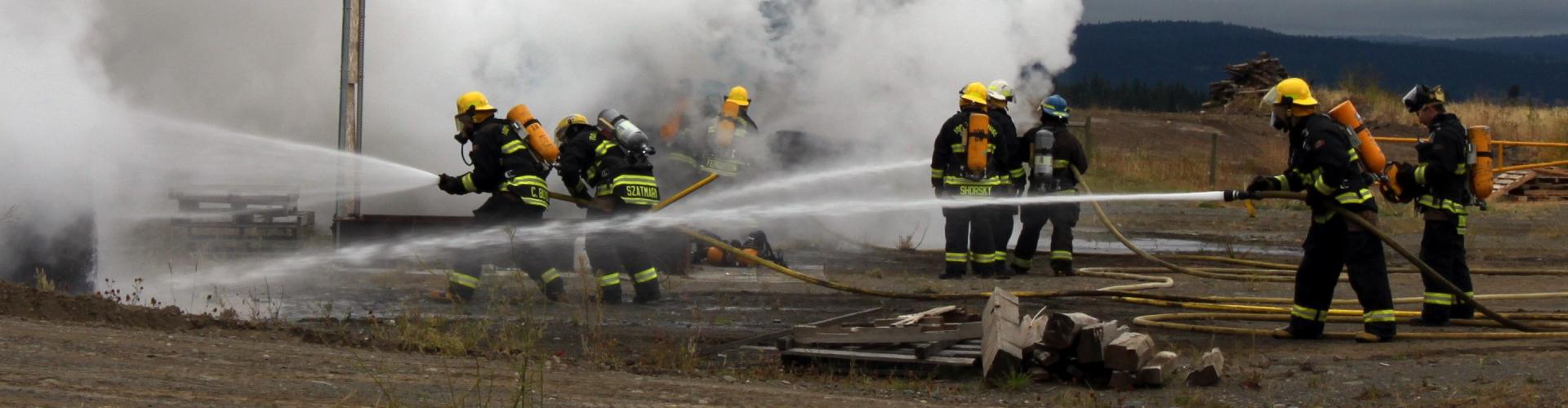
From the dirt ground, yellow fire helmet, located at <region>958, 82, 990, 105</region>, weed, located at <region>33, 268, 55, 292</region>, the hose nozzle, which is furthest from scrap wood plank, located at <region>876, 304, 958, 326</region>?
weed, located at <region>33, 268, 55, 292</region>

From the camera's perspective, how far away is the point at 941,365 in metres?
7.53

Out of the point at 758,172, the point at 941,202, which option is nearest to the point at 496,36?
the point at 758,172

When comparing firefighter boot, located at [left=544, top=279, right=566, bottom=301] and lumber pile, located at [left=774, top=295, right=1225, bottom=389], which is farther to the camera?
firefighter boot, located at [left=544, top=279, right=566, bottom=301]

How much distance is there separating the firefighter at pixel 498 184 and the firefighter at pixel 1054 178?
391 centimetres

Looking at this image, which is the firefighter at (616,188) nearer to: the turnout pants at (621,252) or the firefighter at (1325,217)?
the turnout pants at (621,252)

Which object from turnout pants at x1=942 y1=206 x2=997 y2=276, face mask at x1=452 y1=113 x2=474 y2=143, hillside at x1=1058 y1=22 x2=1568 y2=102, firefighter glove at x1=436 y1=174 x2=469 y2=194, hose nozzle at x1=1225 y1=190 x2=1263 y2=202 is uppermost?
hillside at x1=1058 y1=22 x2=1568 y2=102

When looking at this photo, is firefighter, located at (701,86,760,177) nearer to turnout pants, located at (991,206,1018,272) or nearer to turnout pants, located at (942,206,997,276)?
turnout pants, located at (942,206,997,276)

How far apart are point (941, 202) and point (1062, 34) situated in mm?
6016

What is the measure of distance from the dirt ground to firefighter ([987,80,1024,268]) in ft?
1.64

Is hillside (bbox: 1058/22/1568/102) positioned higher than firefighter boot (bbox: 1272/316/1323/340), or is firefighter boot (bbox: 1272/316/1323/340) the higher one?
hillside (bbox: 1058/22/1568/102)

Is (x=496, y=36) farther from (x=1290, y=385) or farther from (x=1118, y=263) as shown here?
(x=1290, y=385)

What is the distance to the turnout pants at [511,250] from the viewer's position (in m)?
10.5

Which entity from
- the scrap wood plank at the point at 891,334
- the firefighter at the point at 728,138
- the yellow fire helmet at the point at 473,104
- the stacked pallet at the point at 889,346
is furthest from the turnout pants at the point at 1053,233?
the scrap wood plank at the point at 891,334

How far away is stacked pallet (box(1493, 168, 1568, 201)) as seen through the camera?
75.7 feet
